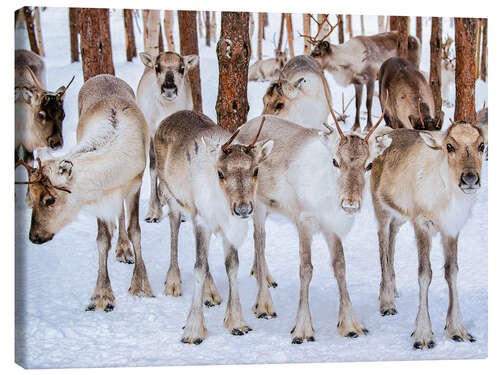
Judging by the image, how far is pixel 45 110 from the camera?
149 inches

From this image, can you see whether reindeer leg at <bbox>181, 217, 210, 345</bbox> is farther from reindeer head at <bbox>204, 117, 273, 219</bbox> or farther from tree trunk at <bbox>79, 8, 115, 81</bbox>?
tree trunk at <bbox>79, 8, 115, 81</bbox>

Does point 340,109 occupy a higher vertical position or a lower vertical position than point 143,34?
Answer: lower

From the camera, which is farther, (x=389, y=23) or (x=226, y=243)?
(x=389, y=23)

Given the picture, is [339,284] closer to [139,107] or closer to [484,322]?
[484,322]

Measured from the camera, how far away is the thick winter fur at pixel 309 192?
11.1 ft

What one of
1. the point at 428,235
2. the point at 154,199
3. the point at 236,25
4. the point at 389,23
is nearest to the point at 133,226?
the point at 154,199

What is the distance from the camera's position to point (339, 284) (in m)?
3.66

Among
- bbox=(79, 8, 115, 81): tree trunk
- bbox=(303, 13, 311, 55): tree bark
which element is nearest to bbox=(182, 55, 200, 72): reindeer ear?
bbox=(79, 8, 115, 81): tree trunk

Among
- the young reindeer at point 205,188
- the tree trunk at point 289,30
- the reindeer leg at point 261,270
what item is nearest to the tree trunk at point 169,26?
the young reindeer at point 205,188

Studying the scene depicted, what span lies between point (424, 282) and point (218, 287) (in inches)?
41.6

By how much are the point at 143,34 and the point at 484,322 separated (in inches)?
94.8

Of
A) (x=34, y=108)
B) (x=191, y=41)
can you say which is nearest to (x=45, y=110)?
(x=34, y=108)

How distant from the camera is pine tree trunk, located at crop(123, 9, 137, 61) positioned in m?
3.82

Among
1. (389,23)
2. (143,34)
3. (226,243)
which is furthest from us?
(389,23)
